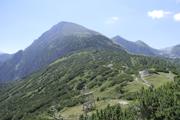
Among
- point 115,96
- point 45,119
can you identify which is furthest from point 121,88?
point 45,119

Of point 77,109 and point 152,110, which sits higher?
point 152,110

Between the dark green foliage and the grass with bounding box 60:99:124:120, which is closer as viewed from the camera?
the dark green foliage

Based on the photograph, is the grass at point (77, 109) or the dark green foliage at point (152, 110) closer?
the dark green foliage at point (152, 110)

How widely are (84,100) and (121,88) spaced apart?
2169cm

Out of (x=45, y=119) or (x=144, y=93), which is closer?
(x=144, y=93)

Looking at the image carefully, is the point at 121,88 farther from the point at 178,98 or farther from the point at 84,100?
Answer: the point at 178,98

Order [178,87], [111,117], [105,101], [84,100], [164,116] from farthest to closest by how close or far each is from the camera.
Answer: [84,100]
[105,101]
[178,87]
[111,117]
[164,116]

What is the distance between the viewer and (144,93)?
156 metres

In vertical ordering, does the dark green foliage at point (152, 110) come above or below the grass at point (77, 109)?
above

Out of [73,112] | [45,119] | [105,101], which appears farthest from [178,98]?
[45,119]

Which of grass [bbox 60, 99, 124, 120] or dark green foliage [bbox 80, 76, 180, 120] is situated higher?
dark green foliage [bbox 80, 76, 180, 120]

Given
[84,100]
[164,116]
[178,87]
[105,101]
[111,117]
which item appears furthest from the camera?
[84,100]

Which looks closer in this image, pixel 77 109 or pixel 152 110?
pixel 152 110

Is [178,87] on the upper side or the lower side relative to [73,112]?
upper
